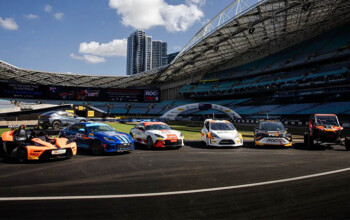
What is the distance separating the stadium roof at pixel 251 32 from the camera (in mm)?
26438

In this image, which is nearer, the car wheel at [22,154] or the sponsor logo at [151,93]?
the car wheel at [22,154]

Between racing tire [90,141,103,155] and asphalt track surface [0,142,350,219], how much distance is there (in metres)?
1.52

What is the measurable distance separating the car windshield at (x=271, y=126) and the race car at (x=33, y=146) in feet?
32.3

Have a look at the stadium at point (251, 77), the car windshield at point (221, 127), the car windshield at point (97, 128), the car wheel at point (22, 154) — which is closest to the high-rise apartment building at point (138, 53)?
the stadium at point (251, 77)

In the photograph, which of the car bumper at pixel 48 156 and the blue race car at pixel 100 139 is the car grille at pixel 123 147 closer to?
the blue race car at pixel 100 139

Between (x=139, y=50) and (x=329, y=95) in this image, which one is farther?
(x=139, y=50)

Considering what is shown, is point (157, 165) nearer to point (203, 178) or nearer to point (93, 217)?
point (203, 178)

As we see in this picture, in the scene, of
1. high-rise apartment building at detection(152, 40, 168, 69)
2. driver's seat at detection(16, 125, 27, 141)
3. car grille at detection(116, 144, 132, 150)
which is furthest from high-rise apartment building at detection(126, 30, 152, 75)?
driver's seat at detection(16, 125, 27, 141)

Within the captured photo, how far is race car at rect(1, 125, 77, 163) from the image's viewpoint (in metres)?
7.32

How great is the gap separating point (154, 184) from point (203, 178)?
4.38 feet

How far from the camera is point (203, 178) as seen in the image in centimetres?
552

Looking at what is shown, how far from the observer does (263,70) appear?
49.0 metres

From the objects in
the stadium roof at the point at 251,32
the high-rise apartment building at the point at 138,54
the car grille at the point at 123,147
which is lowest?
the car grille at the point at 123,147

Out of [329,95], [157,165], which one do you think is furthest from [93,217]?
[329,95]
